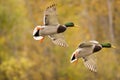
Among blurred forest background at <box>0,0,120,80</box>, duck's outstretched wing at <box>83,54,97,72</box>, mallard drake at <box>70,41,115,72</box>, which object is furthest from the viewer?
blurred forest background at <box>0,0,120,80</box>

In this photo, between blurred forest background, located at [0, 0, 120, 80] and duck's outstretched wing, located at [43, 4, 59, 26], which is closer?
duck's outstretched wing, located at [43, 4, 59, 26]

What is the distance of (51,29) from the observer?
7.34 m

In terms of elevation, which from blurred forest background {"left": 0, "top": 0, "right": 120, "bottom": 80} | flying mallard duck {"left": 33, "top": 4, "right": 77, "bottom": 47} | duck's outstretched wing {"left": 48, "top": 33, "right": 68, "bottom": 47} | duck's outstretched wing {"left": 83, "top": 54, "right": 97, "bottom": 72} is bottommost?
blurred forest background {"left": 0, "top": 0, "right": 120, "bottom": 80}

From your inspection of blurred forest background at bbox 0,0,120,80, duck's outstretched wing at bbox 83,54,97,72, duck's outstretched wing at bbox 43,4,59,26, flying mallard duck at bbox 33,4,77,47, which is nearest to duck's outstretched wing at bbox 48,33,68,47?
flying mallard duck at bbox 33,4,77,47

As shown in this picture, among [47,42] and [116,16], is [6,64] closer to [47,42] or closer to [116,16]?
[47,42]

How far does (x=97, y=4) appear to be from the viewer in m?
24.6

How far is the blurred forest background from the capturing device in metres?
22.0

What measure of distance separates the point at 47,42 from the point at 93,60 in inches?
596

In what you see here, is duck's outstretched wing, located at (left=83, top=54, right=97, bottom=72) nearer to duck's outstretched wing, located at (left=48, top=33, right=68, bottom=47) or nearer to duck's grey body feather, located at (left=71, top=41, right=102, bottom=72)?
duck's grey body feather, located at (left=71, top=41, right=102, bottom=72)

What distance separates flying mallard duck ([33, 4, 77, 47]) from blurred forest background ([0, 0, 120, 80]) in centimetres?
1292

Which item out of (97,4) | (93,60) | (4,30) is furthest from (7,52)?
(93,60)

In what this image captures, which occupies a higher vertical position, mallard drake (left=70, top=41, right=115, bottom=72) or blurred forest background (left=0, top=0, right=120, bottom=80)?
mallard drake (left=70, top=41, right=115, bottom=72)

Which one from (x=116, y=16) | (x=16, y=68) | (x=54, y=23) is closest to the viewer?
(x=54, y=23)

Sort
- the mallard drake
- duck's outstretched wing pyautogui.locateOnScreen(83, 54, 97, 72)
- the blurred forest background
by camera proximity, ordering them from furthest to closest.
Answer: the blurred forest background < duck's outstretched wing pyautogui.locateOnScreen(83, 54, 97, 72) < the mallard drake
